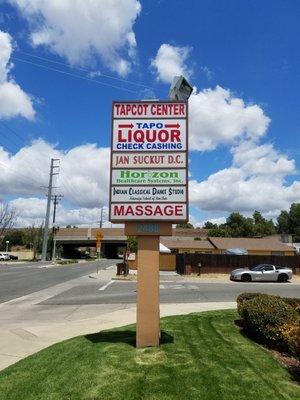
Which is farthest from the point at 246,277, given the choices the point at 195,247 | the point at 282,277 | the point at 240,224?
the point at 240,224

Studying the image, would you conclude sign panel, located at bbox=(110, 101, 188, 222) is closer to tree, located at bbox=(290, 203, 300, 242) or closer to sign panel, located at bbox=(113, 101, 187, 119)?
sign panel, located at bbox=(113, 101, 187, 119)

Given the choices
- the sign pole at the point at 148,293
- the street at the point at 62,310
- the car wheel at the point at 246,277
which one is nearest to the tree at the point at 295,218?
the car wheel at the point at 246,277

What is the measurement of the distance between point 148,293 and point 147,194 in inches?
69.2

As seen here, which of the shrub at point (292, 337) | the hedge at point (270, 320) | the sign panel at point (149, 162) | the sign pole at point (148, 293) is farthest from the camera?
the sign panel at point (149, 162)

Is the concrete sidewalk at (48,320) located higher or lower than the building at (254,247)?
lower

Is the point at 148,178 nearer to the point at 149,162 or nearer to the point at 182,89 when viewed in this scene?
the point at 149,162

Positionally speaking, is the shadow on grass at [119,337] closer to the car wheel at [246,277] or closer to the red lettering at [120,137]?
the red lettering at [120,137]

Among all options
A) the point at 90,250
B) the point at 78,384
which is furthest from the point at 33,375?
the point at 90,250

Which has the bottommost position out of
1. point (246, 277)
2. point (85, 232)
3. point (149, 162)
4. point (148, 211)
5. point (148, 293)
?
point (148, 293)

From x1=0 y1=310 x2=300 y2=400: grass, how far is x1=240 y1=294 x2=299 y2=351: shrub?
0.35 meters

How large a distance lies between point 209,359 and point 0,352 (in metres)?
4.24

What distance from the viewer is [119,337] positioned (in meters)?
9.30

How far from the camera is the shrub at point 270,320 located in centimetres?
854

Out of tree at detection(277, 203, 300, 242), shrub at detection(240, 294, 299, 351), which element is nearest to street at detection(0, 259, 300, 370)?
shrub at detection(240, 294, 299, 351)
